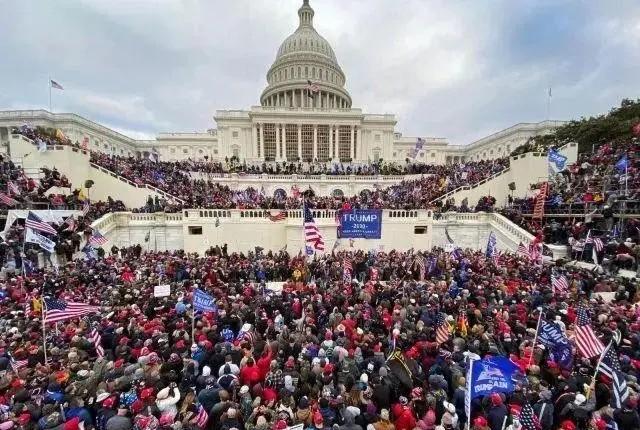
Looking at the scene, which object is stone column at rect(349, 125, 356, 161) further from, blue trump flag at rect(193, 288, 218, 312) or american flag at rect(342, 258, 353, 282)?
blue trump flag at rect(193, 288, 218, 312)

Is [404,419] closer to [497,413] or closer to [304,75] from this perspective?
[497,413]

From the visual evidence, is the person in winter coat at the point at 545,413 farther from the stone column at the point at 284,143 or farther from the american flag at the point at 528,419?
the stone column at the point at 284,143

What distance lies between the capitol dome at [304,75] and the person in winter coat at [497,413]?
244ft

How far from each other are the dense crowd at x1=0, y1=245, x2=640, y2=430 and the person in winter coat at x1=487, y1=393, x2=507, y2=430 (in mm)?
15

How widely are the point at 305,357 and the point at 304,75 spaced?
8009 centimetres

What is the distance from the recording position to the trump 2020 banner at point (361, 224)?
688 inches

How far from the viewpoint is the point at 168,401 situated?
5238mm

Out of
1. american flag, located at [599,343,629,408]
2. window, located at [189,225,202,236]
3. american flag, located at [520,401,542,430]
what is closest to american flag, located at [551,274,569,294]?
american flag, located at [599,343,629,408]

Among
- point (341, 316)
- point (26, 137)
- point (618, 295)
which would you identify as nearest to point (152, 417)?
point (341, 316)

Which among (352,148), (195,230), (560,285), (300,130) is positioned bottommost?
(560,285)

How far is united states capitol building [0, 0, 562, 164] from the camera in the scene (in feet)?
196

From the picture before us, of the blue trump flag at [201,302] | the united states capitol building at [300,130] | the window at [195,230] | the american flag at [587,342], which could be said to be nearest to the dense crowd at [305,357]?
the american flag at [587,342]

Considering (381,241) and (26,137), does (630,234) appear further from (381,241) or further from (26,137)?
(26,137)

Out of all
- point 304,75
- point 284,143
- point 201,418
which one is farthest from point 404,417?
point 304,75
